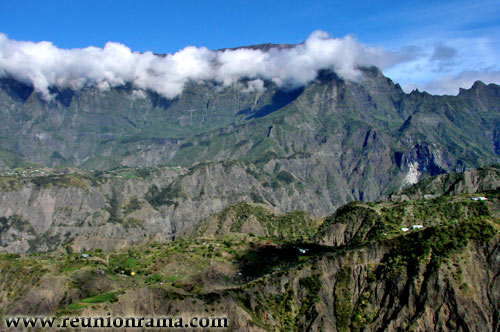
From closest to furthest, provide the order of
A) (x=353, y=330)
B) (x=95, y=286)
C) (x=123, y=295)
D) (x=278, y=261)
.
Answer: (x=123, y=295), (x=353, y=330), (x=95, y=286), (x=278, y=261)

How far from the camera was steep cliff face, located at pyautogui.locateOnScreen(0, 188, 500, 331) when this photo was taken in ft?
430

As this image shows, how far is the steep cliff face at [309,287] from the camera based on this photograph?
13112 centimetres

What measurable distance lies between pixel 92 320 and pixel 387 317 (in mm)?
78027

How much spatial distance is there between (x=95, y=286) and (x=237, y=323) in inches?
2160

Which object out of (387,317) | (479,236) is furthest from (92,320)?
(479,236)

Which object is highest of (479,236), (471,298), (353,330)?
(479,236)

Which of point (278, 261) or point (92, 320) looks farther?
point (278, 261)

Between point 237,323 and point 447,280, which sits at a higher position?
point 447,280

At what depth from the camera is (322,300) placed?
14838cm

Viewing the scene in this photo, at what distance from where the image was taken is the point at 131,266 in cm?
17950

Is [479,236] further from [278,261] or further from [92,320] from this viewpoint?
[92,320]

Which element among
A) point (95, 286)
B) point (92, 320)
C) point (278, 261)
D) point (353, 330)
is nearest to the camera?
point (92, 320)

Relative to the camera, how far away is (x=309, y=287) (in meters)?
151

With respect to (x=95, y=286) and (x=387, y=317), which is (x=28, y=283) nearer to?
(x=95, y=286)
